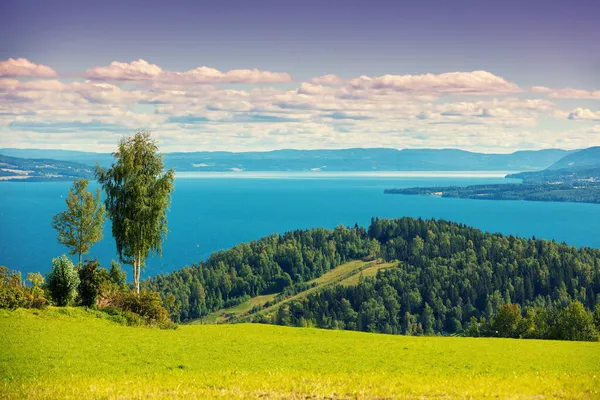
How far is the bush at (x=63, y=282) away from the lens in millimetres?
31625

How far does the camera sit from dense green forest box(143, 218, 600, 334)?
134 m

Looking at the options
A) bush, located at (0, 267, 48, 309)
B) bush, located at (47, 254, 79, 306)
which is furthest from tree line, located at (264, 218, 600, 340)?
bush, located at (0, 267, 48, 309)

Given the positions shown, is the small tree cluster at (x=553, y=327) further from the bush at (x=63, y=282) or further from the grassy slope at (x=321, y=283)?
the grassy slope at (x=321, y=283)

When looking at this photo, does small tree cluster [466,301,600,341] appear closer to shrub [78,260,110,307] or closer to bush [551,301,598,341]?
bush [551,301,598,341]

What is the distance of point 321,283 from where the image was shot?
173 m

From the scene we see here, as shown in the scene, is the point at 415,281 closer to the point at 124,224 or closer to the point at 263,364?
the point at 124,224

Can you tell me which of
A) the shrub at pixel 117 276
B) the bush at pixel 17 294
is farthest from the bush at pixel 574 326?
the bush at pixel 17 294

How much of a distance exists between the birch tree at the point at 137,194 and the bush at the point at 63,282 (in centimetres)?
523

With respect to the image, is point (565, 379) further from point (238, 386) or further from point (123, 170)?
point (123, 170)

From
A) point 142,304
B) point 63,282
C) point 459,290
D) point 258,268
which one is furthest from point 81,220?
point 258,268

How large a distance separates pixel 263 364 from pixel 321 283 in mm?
149721

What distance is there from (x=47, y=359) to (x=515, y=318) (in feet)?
193

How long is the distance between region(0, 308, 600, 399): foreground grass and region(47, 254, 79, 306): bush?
1.38 m

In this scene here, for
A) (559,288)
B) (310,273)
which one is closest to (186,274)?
(310,273)
